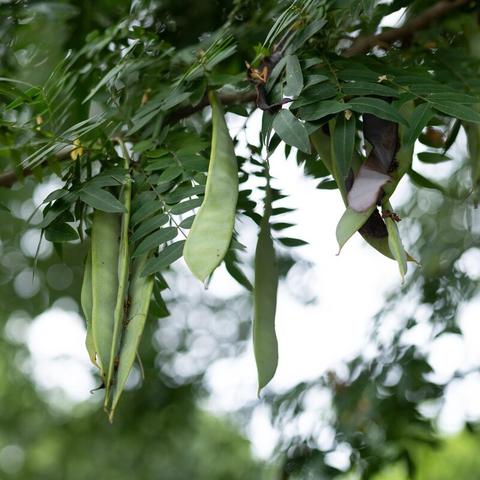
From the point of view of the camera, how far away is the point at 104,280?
1.32 m

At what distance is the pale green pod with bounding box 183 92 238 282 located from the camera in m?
1.23

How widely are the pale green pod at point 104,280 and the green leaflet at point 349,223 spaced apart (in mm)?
369

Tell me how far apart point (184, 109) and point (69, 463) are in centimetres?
456

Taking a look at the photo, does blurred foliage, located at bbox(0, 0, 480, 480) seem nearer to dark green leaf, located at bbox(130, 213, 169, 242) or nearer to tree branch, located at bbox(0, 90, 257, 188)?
tree branch, located at bbox(0, 90, 257, 188)

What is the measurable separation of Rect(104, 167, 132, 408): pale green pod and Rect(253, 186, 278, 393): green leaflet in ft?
0.73

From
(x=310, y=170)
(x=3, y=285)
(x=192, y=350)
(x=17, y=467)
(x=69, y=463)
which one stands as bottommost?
(x=17, y=467)

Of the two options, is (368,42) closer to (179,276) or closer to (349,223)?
(349,223)

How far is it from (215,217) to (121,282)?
0.18 m

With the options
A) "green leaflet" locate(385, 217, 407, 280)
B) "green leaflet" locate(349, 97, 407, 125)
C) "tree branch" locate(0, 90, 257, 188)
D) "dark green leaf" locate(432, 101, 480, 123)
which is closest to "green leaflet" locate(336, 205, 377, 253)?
"green leaflet" locate(385, 217, 407, 280)

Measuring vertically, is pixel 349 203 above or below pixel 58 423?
above

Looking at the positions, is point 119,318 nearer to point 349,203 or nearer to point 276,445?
point 349,203

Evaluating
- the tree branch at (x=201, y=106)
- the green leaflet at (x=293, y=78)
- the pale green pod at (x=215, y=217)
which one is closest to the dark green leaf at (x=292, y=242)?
the tree branch at (x=201, y=106)

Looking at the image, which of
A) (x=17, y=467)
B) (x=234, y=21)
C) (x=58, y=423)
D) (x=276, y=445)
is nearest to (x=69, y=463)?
(x=58, y=423)

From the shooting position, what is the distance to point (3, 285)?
4051 mm
